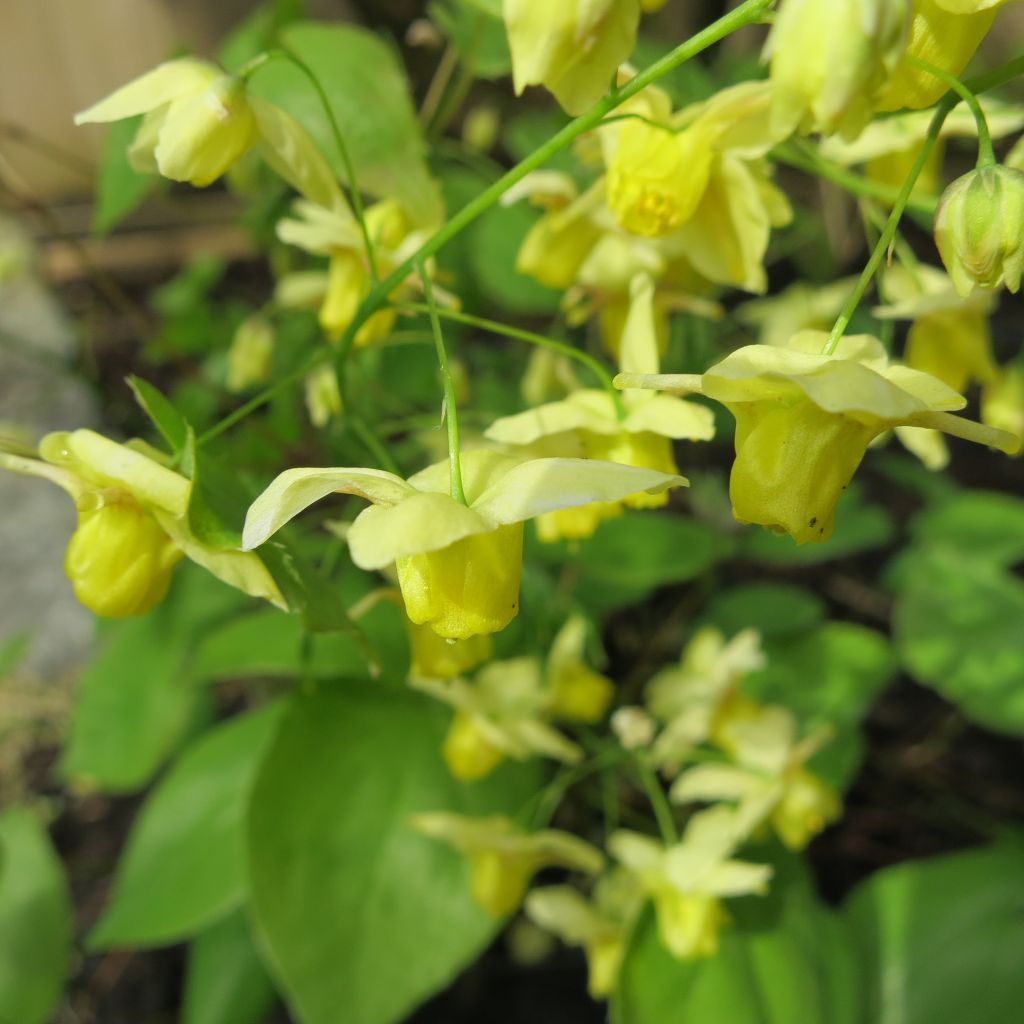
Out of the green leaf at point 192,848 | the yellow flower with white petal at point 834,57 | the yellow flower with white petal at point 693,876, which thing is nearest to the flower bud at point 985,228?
the yellow flower with white petal at point 834,57

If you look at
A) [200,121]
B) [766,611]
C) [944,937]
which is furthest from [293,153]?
[944,937]

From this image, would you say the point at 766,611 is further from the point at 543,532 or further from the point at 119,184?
the point at 119,184

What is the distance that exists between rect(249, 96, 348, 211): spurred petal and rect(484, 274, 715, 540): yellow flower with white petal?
20 centimetres

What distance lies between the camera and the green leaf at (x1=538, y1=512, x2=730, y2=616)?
1267mm

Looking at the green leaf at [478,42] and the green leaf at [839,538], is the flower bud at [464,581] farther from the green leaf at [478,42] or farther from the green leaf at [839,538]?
the green leaf at [839,538]

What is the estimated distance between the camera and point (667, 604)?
5.77ft

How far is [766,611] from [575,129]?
106cm

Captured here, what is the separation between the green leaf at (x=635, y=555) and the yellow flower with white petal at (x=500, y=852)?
0.35 m

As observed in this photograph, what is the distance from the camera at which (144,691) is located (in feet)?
4.66

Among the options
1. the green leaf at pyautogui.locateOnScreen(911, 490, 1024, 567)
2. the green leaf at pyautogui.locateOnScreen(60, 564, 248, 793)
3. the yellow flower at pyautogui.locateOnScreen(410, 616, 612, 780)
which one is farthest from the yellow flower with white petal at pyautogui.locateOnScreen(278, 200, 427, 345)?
the green leaf at pyautogui.locateOnScreen(911, 490, 1024, 567)

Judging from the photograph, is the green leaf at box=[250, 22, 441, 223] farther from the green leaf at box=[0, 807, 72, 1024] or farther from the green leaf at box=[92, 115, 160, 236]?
the green leaf at box=[0, 807, 72, 1024]

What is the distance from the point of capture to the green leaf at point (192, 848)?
1180mm

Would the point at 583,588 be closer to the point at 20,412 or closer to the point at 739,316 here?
the point at 739,316

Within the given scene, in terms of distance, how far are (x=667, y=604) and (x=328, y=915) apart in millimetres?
896
